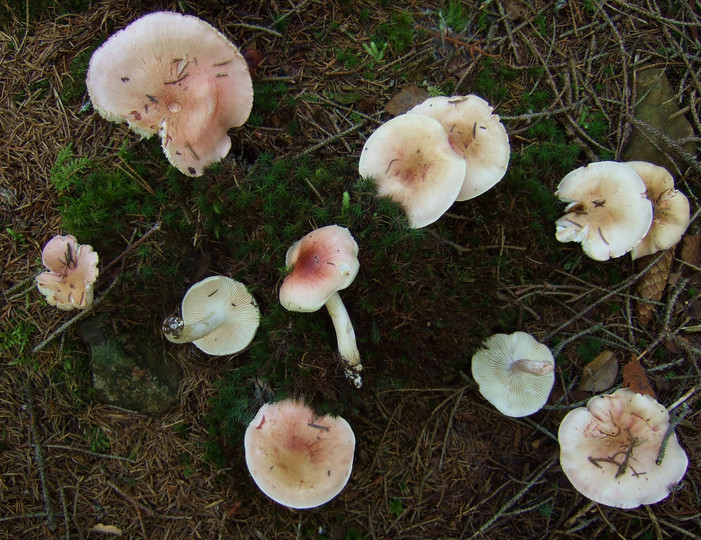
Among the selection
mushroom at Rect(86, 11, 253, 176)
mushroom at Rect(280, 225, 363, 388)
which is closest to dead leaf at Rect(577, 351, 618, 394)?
mushroom at Rect(280, 225, 363, 388)

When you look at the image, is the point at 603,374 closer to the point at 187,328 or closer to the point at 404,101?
the point at 404,101

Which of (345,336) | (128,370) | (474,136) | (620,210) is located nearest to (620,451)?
(620,210)

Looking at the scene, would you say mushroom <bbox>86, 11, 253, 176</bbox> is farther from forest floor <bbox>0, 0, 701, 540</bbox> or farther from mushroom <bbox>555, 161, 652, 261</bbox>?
mushroom <bbox>555, 161, 652, 261</bbox>

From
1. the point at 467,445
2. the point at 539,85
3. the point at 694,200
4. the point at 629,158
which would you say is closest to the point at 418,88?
the point at 539,85

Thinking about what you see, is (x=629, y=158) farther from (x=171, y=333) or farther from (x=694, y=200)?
(x=171, y=333)

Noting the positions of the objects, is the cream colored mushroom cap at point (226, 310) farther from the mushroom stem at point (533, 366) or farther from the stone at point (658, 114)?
the stone at point (658, 114)

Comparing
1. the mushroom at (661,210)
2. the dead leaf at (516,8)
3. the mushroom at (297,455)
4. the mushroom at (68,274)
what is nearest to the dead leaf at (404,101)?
the dead leaf at (516,8)
